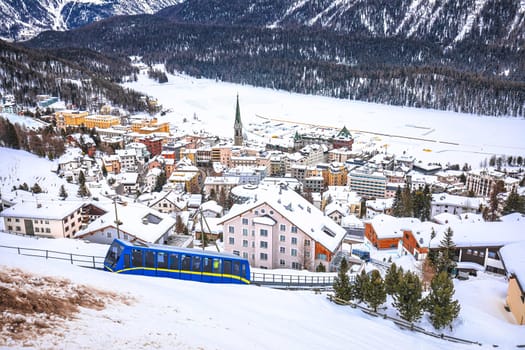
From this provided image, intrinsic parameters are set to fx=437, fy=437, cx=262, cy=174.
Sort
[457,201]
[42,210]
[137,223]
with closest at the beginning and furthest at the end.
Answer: [137,223], [42,210], [457,201]

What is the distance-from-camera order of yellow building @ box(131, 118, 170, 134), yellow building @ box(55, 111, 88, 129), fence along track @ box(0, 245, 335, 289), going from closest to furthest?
1. fence along track @ box(0, 245, 335, 289)
2. yellow building @ box(55, 111, 88, 129)
3. yellow building @ box(131, 118, 170, 134)

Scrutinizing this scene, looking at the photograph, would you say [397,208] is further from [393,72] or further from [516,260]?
[393,72]

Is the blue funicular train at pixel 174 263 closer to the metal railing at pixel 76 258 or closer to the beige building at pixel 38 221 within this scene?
the metal railing at pixel 76 258

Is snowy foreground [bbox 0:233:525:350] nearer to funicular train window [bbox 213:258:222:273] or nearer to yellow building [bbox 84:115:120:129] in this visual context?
funicular train window [bbox 213:258:222:273]

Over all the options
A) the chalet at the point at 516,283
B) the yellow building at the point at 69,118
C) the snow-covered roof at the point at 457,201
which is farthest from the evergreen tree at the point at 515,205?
the yellow building at the point at 69,118

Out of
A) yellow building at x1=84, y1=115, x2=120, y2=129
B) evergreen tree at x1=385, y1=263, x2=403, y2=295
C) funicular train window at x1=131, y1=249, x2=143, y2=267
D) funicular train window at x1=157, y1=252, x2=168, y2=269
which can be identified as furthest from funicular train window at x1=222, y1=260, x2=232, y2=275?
yellow building at x1=84, y1=115, x2=120, y2=129

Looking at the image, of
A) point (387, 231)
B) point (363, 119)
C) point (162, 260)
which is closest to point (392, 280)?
point (162, 260)

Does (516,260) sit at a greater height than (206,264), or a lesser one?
lesser
